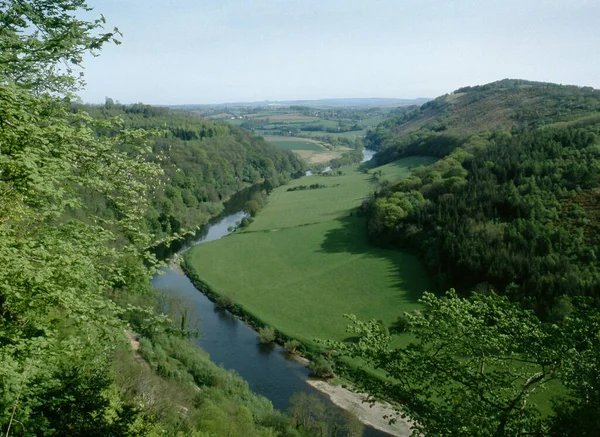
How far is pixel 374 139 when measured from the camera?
169 m

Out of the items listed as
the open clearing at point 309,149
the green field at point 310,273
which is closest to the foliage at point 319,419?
the green field at point 310,273

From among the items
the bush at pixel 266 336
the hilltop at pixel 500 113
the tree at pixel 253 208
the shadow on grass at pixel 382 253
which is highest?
the hilltop at pixel 500 113

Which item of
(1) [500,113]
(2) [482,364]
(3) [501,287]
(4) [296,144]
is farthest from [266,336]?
(4) [296,144]

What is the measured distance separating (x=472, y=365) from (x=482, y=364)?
552 millimetres

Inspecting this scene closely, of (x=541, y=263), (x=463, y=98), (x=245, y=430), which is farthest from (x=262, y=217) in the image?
(x=463, y=98)

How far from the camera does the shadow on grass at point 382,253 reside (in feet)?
126

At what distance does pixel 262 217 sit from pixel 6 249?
194 ft

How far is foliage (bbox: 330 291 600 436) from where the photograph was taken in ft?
23.4

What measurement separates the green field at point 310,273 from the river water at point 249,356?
6.52 feet

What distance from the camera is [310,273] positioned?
142ft

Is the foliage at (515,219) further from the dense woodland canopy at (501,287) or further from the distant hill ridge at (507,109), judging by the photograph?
the distant hill ridge at (507,109)

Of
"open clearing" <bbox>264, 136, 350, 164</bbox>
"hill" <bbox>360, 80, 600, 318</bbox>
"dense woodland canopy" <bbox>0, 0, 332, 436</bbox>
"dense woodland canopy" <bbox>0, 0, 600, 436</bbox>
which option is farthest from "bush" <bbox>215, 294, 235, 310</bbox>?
"open clearing" <bbox>264, 136, 350, 164</bbox>

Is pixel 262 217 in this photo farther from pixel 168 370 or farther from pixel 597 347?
pixel 597 347

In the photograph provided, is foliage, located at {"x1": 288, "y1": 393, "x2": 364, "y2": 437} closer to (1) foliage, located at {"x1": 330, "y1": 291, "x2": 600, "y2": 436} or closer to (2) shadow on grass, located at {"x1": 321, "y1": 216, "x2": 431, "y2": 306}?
(2) shadow on grass, located at {"x1": 321, "y1": 216, "x2": 431, "y2": 306}
